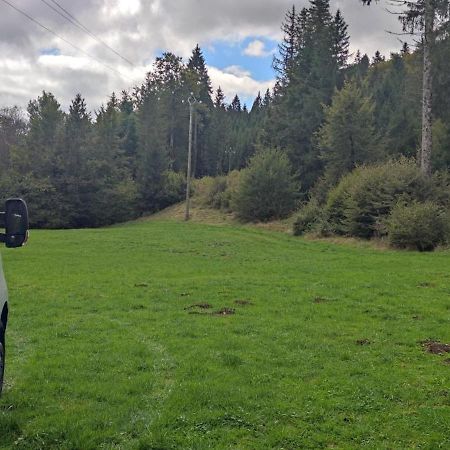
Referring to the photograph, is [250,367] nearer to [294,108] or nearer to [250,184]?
[250,184]

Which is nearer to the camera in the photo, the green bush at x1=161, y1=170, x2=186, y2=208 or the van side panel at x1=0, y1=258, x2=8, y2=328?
the van side panel at x1=0, y1=258, x2=8, y2=328

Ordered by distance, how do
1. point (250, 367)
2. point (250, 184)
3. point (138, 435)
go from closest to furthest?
1. point (138, 435)
2. point (250, 367)
3. point (250, 184)

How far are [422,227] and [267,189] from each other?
18.4 m

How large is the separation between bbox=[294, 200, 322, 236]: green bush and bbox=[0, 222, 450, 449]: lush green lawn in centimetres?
1345

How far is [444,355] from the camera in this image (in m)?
7.28

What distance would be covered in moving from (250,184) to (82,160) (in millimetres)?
20539

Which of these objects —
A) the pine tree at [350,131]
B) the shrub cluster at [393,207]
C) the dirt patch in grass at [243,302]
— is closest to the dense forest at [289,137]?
the pine tree at [350,131]

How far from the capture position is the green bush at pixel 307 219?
29234mm

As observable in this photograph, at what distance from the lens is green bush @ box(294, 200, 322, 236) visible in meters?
29.2

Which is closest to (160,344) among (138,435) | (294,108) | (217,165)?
(138,435)

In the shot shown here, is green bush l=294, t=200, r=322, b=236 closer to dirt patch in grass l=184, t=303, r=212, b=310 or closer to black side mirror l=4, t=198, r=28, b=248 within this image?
Answer: dirt patch in grass l=184, t=303, r=212, b=310

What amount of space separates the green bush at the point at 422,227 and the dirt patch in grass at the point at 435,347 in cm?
1397

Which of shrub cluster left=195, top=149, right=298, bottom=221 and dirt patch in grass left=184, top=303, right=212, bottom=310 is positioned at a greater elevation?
shrub cluster left=195, top=149, right=298, bottom=221

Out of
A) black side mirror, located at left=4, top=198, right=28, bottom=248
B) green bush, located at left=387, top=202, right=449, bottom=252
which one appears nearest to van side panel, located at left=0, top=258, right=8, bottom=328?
black side mirror, located at left=4, top=198, right=28, bottom=248
